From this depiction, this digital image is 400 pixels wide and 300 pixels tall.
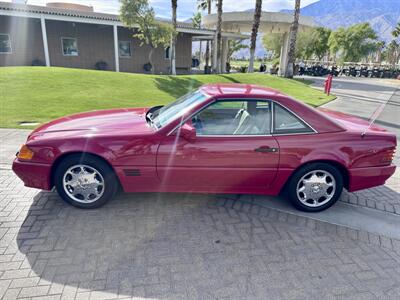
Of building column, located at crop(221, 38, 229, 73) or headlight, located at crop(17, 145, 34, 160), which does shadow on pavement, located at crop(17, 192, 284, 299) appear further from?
building column, located at crop(221, 38, 229, 73)

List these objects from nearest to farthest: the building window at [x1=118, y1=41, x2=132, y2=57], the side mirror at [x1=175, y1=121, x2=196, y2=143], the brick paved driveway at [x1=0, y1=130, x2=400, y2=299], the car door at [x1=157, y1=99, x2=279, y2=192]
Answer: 1. the brick paved driveway at [x1=0, y1=130, x2=400, y2=299]
2. the side mirror at [x1=175, y1=121, x2=196, y2=143]
3. the car door at [x1=157, y1=99, x2=279, y2=192]
4. the building window at [x1=118, y1=41, x2=132, y2=57]

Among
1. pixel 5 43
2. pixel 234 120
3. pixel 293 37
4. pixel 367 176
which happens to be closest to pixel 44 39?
pixel 5 43

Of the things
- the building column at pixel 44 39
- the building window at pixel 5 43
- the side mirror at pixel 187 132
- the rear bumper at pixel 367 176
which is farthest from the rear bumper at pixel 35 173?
the building window at pixel 5 43

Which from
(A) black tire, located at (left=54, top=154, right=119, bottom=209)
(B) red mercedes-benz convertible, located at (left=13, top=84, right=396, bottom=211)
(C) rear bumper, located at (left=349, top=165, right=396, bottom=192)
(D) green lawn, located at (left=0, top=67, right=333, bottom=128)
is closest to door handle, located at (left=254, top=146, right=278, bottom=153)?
(B) red mercedes-benz convertible, located at (left=13, top=84, right=396, bottom=211)

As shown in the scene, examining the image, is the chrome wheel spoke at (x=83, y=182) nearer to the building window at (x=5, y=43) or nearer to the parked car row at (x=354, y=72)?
the building window at (x=5, y=43)

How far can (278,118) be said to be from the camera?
131 inches

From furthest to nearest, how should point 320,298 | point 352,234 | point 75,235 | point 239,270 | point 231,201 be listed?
point 231,201
point 352,234
point 75,235
point 239,270
point 320,298

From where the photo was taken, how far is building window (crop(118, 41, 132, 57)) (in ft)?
76.8

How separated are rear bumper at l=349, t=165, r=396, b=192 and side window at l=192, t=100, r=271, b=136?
3.93ft

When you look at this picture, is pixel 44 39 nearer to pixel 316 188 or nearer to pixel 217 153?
pixel 217 153

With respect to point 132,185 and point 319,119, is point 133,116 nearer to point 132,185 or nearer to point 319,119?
point 132,185

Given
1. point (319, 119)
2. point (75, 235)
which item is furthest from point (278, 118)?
point (75, 235)

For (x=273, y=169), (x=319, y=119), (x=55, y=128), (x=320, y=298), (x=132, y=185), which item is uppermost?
(x=319, y=119)

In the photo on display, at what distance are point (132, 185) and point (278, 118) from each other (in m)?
1.86
